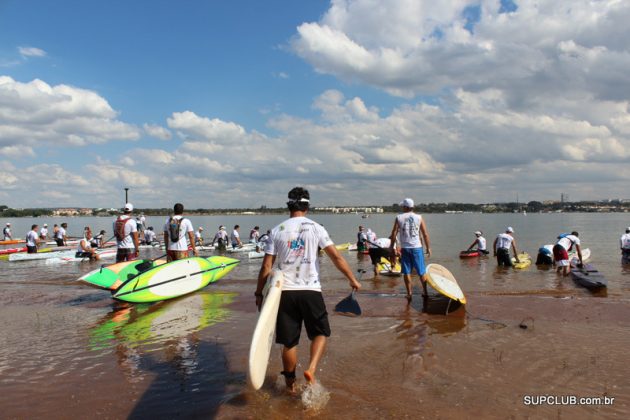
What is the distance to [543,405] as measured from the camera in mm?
4012

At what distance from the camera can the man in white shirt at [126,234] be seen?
10008 mm

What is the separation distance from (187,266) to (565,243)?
11.8 m

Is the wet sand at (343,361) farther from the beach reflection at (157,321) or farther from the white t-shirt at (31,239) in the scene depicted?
the white t-shirt at (31,239)

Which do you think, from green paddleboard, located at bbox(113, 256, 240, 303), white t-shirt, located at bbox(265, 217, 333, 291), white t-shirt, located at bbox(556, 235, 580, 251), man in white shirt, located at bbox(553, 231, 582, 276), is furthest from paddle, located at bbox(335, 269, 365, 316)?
white t-shirt, located at bbox(556, 235, 580, 251)

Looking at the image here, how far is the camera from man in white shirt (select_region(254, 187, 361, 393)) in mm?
4230

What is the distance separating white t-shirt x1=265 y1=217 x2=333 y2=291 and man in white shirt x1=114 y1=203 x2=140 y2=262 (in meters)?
6.82

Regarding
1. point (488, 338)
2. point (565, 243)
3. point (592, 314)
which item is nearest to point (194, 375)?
point (488, 338)

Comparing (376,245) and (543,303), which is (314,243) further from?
(376,245)

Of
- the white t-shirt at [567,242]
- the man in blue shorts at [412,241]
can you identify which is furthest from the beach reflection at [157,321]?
the white t-shirt at [567,242]

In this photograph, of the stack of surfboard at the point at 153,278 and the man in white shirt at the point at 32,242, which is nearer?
the stack of surfboard at the point at 153,278

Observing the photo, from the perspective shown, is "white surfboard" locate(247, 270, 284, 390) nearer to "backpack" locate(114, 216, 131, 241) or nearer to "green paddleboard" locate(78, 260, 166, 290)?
"green paddleboard" locate(78, 260, 166, 290)

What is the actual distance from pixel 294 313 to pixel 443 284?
15.2 ft

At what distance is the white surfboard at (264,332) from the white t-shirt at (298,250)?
0.40ft

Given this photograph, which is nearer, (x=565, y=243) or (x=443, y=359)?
(x=443, y=359)
